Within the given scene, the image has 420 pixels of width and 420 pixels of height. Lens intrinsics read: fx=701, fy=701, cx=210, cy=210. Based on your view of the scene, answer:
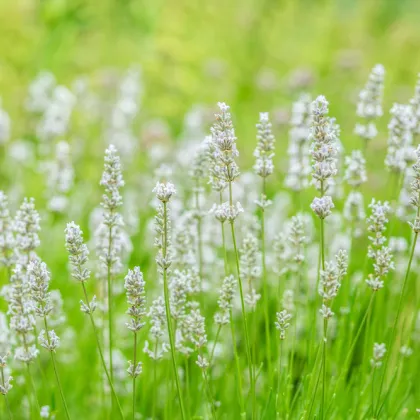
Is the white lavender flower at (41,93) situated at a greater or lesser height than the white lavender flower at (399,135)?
greater

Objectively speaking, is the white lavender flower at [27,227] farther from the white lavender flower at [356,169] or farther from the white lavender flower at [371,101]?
the white lavender flower at [371,101]

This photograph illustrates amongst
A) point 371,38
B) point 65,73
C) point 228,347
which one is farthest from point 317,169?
point 371,38

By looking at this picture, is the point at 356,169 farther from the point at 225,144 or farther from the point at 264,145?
the point at 225,144

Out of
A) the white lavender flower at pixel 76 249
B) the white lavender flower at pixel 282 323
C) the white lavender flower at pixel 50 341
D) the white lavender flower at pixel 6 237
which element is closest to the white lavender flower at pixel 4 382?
the white lavender flower at pixel 50 341

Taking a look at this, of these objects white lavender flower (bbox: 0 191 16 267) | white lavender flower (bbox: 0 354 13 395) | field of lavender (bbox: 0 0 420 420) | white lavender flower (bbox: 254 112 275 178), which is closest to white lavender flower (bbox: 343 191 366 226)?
field of lavender (bbox: 0 0 420 420)

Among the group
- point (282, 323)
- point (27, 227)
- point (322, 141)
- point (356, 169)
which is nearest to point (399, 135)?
point (356, 169)

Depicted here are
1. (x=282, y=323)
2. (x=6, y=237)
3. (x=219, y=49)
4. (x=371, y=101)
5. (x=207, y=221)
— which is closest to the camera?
(x=282, y=323)

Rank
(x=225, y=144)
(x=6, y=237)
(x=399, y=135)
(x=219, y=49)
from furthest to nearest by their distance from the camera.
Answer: (x=219, y=49) → (x=399, y=135) → (x=6, y=237) → (x=225, y=144)

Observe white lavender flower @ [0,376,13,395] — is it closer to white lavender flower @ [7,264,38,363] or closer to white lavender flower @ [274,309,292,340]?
white lavender flower @ [7,264,38,363]
